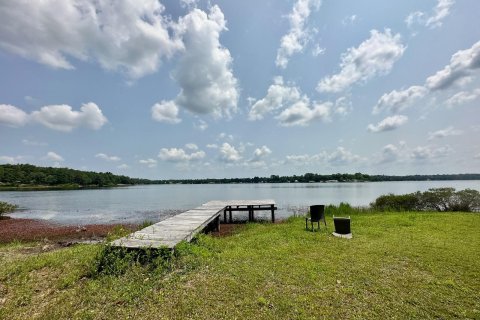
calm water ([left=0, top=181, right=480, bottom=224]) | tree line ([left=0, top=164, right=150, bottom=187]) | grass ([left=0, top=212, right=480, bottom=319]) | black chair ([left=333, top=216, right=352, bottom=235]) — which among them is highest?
tree line ([left=0, top=164, right=150, bottom=187])

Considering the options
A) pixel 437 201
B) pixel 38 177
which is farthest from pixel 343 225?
pixel 38 177

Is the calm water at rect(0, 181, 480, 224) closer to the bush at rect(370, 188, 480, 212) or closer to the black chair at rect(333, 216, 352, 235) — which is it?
the bush at rect(370, 188, 480, 212)

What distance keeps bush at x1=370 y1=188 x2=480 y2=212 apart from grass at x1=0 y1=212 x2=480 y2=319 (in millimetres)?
11757

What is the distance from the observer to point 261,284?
5180mm

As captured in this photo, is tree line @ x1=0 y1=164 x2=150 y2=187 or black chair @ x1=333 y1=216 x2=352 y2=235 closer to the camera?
black chair @ x1=333 y1=216 x2=352 y2=235

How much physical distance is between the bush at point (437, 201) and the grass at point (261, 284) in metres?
11.8

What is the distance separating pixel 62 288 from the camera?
17.5 ft

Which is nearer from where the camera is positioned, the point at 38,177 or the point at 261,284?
the point at 261,284

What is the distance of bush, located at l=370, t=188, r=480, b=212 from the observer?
17.0 metres

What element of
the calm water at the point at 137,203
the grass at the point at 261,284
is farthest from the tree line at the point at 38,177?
the grass at the point at 261,284

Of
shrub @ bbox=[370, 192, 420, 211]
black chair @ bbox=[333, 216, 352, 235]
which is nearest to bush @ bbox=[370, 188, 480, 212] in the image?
shrub @ bbox=[370, 192, 420, 211]

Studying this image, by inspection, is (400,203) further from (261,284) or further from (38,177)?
(38,177)

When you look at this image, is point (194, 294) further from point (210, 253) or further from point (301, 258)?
point (301, 258)

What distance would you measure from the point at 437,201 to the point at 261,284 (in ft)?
59.9
